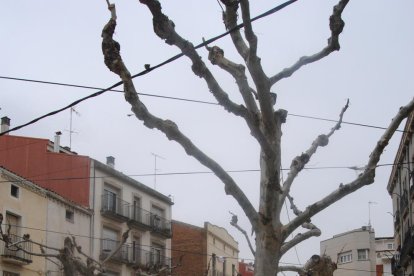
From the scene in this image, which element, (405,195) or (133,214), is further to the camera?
(133,214)

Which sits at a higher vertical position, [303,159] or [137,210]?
[137,210]

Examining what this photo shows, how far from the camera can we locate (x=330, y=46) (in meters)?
9.09

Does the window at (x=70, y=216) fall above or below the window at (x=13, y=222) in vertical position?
above

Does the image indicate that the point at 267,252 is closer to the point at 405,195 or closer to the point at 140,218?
the point at 405,195

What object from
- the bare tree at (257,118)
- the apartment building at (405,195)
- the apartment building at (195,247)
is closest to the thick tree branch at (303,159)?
the bare tree at (257,118)

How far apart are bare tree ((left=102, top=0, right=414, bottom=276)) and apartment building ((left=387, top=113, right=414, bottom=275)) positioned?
57.1 ft

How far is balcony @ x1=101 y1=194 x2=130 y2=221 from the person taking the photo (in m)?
34.9

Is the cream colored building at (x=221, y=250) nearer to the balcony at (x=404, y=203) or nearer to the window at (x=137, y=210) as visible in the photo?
the window at (x=137, y=210)

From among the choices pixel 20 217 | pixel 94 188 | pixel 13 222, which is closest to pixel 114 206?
pixel 94 188

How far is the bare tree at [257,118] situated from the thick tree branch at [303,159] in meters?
0.03

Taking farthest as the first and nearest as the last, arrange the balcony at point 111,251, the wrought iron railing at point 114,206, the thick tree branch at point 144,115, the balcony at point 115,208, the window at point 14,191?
the wrought iron railing at point 114,206, the balcony at point 115,208, the balcony at point 111,251, the window at point 14,191, the thick tree branch at point 144,115

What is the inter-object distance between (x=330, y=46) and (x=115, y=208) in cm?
2815

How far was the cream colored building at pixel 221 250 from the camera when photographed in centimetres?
4634

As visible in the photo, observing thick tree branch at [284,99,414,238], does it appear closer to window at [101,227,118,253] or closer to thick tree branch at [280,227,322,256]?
thick tree branch at [280,227,322,256]
